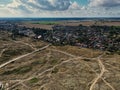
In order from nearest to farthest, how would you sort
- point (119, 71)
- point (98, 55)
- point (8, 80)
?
point (8, 80)
point (119, 71)
point (98, 55)

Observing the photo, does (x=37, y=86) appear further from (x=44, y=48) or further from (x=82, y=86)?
(x=44, y=48)

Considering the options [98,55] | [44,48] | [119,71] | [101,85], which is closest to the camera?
[101,85]

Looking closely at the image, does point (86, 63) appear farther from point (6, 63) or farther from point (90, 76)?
point (6, 63)

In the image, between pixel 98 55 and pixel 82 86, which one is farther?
pixel 98 55

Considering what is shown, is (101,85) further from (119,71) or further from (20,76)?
(20,76)

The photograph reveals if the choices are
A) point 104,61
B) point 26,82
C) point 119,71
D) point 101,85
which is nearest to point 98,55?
point 104,61

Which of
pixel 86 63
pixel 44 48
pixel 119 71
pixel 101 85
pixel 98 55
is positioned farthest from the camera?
pixel 44 48

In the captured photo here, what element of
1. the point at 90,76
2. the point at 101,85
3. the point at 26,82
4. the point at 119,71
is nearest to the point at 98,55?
the point at 119,71

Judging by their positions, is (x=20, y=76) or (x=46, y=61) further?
(x=46, y=61)

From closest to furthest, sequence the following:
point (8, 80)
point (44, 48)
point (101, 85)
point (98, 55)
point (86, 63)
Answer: point (101, 85) < point (8, 80) < point (86, 63) < point (98, 55) < point (44, 48)
